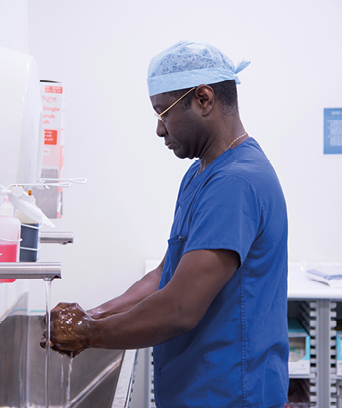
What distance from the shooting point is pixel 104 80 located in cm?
252

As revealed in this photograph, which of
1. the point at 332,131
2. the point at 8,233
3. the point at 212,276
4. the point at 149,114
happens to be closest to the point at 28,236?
the point at 8,233

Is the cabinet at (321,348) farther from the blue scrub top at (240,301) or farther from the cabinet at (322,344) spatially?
the blue scrub top at (240,301)

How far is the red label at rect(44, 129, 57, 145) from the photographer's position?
209 centimetres

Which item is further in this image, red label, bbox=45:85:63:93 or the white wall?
the white wall

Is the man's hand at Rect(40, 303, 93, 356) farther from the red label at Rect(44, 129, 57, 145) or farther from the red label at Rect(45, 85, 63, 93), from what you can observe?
the red label at Rect(45, 85, 63, 93)

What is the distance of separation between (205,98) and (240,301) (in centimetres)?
44

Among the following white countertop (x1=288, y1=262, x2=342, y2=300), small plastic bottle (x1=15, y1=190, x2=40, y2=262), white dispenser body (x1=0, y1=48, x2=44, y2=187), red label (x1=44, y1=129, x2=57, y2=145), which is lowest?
white countertop (x1=288, y1=262, x2=342, y2=300)

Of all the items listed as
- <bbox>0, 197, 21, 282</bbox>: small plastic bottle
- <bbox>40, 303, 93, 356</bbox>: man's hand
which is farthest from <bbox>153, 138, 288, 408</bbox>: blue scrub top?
<bbox>0, 197, 21, 282</bbox>: small plastic bottle

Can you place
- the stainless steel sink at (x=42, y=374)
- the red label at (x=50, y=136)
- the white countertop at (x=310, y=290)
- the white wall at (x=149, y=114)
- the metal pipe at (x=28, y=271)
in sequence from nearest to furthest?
the metal pipe at (x=28, y=271) < the stainless steel sink at (x=42, y=374) < the white countertop at (x=310, y=290) < the red label at (x=50, y=136) < the white wall at (x=149, y=114)

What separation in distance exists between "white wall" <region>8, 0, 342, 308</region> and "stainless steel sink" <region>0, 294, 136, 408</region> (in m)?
0.95

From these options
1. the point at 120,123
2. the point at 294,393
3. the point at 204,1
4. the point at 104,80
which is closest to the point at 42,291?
Result: the point at 120,123

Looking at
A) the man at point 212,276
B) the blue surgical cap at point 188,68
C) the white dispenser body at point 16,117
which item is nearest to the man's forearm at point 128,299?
the man at point 212,276

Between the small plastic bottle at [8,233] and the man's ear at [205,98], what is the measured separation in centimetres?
46

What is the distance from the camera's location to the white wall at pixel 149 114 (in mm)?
2514
